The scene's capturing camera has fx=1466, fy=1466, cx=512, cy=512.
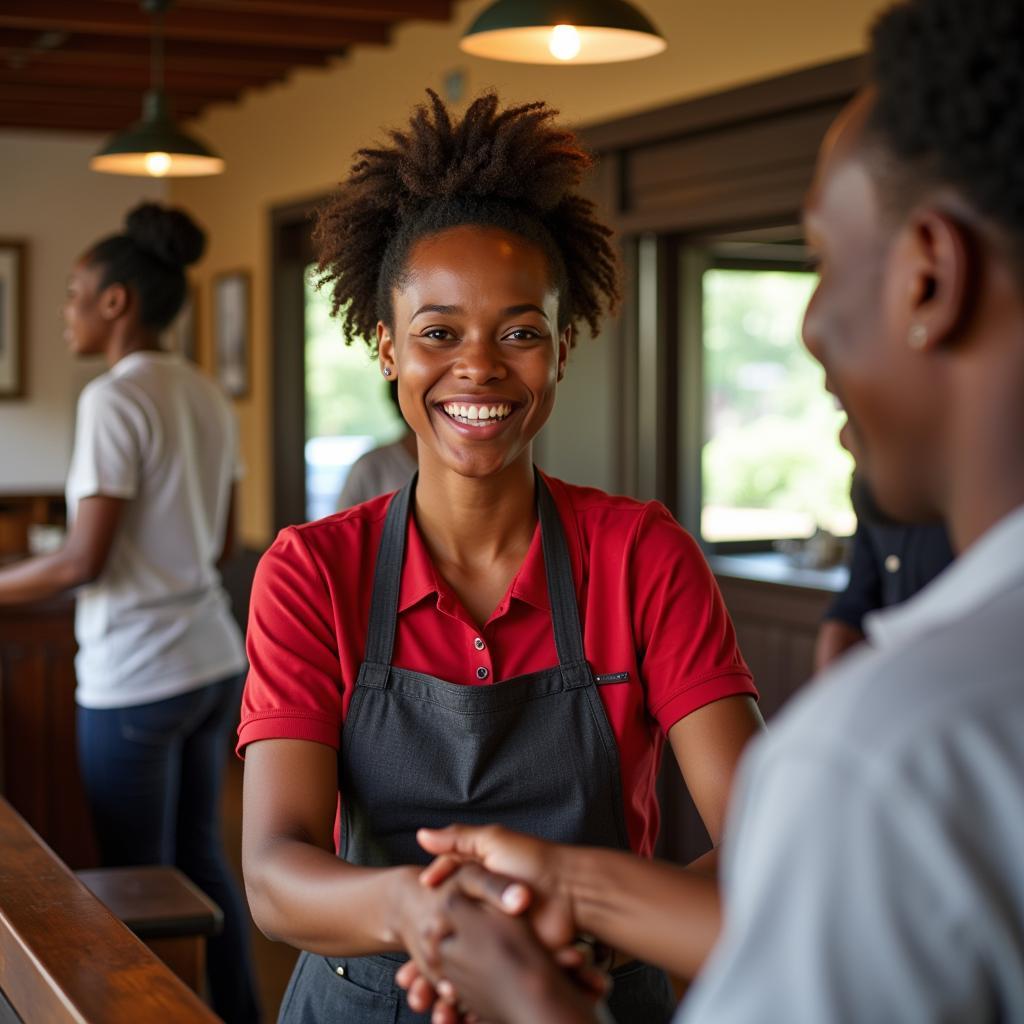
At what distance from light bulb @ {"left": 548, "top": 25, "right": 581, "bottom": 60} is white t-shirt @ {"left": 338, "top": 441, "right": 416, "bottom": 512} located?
935 mm

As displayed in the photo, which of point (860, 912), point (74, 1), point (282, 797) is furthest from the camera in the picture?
point (74, 1)

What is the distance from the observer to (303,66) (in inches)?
240

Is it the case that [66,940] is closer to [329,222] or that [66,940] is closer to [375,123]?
[329,222]

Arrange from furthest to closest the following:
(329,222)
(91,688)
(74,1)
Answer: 1. (74,1)
2. (91,688)
3. (329,222)

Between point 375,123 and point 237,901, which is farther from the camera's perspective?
point 375,123

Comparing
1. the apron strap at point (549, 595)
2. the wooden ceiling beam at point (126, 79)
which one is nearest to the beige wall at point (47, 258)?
the wooden ceiling beam at point (126, 79)

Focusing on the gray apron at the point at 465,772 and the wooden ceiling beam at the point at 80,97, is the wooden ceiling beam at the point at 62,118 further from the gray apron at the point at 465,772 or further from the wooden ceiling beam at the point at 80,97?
the gray apron at the point at 465,772

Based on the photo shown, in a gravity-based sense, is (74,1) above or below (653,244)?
above

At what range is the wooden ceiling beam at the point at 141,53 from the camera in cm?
568

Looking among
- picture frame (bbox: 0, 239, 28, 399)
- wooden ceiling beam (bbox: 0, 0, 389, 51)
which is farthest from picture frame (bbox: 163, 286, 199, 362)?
wooden ceiling beam (bbox: 0, 0, 389, 51)

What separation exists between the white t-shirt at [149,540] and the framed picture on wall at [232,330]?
3.73 m

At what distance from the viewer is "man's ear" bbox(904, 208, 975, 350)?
73 cm

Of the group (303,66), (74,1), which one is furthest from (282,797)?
(303,66)

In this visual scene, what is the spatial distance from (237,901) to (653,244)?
84.2 inches
